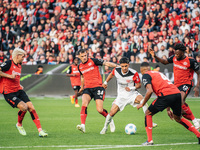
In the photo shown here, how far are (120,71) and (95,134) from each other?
77.5 inches

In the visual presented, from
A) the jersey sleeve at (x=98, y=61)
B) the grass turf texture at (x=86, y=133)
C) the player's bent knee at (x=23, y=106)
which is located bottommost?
the grass turf texture at (x=86, y=133)

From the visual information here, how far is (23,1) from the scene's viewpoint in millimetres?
32094

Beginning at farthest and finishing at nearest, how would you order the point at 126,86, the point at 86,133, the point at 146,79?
the point at 126,86 → the point at 86,133 → the point at 146,79

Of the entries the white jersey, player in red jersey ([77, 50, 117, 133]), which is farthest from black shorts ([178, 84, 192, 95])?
player in red jersey ([77, 50, 117, 133])

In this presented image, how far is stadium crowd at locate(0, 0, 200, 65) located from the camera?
79.0 ft

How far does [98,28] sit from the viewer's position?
89.5ft

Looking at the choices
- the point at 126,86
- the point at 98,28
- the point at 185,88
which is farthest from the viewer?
the point at 98,28

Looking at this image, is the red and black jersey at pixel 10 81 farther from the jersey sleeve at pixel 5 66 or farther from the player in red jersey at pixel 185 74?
the player in red jersey at pixel 185 74

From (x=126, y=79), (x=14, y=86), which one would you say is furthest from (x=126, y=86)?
(x=14, y=86)

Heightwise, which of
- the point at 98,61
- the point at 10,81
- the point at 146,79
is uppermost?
the point at 146,79

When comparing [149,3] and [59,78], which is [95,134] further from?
[149,3]

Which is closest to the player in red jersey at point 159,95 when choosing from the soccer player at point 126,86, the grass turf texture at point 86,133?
the grass turf texture at point 86,133

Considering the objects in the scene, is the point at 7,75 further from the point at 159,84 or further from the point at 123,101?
the point at 159,84

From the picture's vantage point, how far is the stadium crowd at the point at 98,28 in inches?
949
